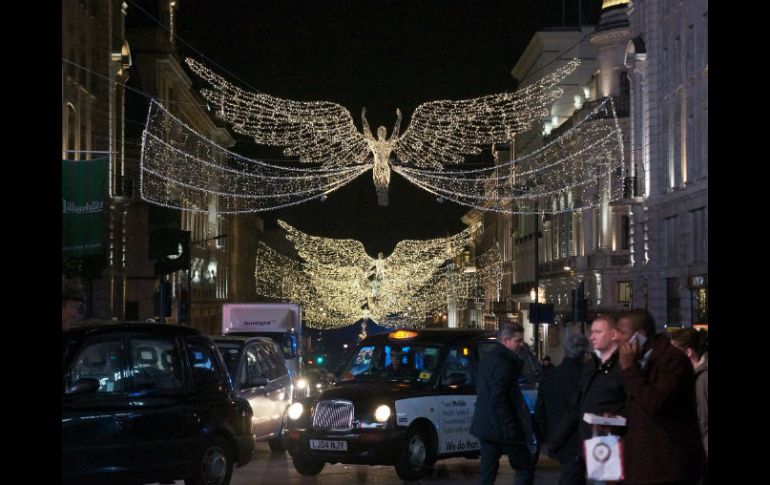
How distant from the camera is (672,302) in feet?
165

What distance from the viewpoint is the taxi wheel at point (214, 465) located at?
1466cm

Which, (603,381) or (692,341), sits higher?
(692,341)

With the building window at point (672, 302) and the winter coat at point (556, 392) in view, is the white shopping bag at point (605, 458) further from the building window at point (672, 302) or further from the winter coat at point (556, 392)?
the building window at point (672, 302)

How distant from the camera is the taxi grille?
18000 millimetres

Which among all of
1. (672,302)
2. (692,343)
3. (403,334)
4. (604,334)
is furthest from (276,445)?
(672,302)

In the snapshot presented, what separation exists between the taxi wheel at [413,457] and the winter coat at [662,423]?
30.3ft

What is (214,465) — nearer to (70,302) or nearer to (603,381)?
(70,302)

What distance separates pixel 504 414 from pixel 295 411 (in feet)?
20.5

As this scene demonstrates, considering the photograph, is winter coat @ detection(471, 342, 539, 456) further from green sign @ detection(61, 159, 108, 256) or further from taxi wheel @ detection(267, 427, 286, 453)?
green sign @ detection(61, 159, 108, 256)

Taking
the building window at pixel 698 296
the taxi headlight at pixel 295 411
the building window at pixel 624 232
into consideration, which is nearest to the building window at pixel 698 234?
the building window at pixel 698 296

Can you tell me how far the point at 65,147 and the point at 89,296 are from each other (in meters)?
7.58

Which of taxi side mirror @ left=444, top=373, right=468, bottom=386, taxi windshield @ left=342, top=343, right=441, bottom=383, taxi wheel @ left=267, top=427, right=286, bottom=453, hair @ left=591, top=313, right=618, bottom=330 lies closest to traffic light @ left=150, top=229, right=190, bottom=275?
taxi wheel @ left=267, top=427, right=286, bottom=453
